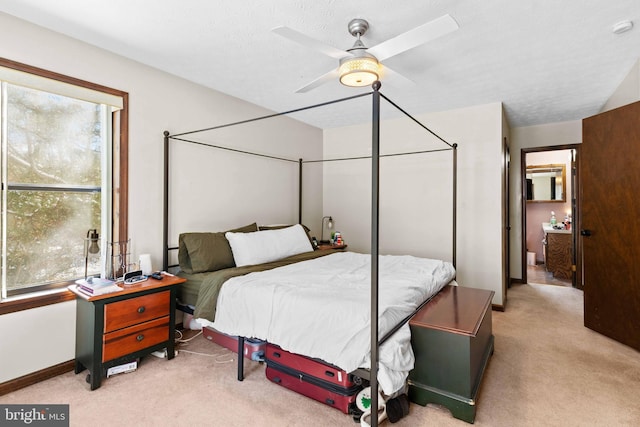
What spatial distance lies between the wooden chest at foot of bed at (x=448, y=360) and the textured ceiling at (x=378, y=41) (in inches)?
78.2

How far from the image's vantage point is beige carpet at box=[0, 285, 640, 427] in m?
1.88

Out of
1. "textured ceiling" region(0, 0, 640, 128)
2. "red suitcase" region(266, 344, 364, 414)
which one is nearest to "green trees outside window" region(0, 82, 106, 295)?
"textured ceiling" region(0, 0, 640, 128)

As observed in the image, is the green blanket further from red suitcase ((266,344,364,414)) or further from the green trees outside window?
the green trees outside window

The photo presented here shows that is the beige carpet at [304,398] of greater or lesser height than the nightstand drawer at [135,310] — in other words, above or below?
below

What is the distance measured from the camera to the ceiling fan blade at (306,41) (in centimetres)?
178

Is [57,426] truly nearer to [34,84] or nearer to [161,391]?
[161,391]

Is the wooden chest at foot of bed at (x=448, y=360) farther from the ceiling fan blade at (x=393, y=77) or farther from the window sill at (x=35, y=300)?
the window sill at (x=35, y=300)

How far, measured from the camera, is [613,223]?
2969 millimetres

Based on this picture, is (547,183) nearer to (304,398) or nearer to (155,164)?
(304,398)

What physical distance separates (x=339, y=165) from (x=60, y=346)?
4051 millimetres

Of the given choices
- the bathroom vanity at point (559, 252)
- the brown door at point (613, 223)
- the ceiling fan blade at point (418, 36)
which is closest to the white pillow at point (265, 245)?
the ceiling fan blade at point (418, 36)

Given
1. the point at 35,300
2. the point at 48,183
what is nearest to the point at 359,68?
the point at 48,183

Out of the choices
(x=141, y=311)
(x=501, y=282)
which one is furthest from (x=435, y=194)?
(x=141, y=311)

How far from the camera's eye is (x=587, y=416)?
1.91 metres
